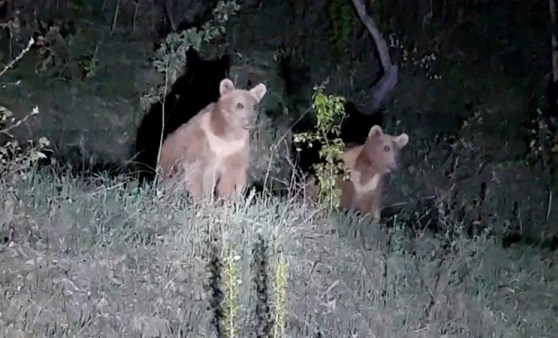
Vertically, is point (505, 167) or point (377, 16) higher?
point (377, 16)

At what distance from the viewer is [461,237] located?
820 cm

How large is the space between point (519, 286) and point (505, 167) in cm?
583

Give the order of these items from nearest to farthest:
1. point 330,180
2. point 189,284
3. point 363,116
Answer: point 189,284 < point 330,180 < point 363,116

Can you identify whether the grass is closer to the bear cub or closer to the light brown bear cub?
the light brown bear cub

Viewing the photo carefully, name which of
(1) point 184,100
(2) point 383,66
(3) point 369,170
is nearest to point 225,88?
(3) point 369,170

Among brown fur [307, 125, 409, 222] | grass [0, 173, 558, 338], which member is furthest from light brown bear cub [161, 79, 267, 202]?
brown fur [307, 125, 409, 222]

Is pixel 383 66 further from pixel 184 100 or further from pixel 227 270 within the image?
pixel 227 270

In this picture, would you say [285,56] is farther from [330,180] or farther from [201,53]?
[330,180]

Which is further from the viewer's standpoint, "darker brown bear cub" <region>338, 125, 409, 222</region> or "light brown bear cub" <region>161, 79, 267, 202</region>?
"darker brown bear cub" <region>338, 125, 409, 222</region>

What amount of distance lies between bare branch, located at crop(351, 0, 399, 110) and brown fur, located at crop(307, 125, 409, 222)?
4.00 metres

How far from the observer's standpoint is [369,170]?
10.2m

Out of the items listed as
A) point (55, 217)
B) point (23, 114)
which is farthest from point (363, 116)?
point (55, 217)

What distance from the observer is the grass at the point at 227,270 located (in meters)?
5.50

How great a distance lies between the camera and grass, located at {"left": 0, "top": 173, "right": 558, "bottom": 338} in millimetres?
5496
